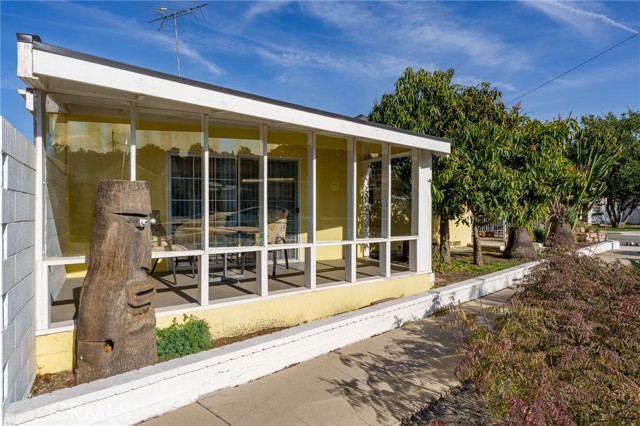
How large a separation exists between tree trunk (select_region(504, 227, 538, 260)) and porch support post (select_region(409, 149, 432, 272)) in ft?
19.8

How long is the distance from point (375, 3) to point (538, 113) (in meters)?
5.16

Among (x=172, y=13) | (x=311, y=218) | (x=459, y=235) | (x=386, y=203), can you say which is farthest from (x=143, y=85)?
(x=459, y=235)

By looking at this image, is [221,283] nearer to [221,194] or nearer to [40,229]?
[221,194]

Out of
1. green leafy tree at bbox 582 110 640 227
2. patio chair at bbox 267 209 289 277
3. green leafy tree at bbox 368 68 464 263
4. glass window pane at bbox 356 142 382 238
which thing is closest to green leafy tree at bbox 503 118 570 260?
green leafy tree at bbox 368 68 464 263

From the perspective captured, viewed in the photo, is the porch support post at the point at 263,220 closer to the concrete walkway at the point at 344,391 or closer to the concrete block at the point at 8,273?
the concrete walkway at the point at 344,391

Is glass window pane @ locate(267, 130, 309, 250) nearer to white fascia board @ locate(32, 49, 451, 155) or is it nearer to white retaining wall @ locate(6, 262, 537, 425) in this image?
white fascia board @ locate(32, 49, 451, 155)

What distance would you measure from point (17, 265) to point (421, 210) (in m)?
6.24

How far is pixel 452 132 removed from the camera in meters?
8.95

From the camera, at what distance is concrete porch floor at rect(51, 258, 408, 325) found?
465 centimetres

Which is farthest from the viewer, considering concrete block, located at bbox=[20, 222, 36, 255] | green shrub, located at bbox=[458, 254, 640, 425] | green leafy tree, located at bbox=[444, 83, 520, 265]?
green leafy tree, located at bbox=[444, 83, 520, 265]

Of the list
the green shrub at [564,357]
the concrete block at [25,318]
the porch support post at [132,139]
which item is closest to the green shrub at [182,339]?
the concrete block at [25,318]

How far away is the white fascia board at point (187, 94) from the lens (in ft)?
11.3

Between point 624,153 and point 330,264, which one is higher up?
point 624,153

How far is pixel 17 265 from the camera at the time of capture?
120 inches
